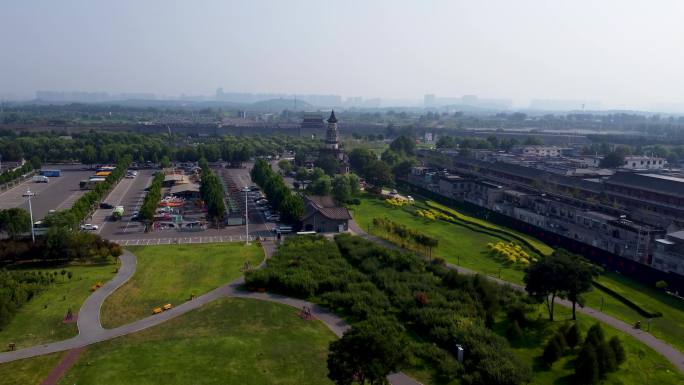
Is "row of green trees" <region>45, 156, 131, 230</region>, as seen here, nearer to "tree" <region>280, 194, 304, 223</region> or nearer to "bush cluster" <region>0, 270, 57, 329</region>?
"bush cluster" <region>0, 270, 57, 329</region>

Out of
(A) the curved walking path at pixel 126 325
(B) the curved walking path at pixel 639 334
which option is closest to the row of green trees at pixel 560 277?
(B) the curved walking path at pixel 639 334

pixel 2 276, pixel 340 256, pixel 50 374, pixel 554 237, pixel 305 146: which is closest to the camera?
pixel 50 374

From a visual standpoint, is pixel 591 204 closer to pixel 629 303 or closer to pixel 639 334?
pixel 629 303

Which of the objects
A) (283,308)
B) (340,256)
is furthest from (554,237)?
(283,308)

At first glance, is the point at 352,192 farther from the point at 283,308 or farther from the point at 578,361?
the point at 578,361

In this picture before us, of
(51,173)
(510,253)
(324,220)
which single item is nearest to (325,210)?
(324,220)

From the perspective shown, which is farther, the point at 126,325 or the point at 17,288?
the point at 17,288

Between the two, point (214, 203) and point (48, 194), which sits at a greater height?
point (214, 203)

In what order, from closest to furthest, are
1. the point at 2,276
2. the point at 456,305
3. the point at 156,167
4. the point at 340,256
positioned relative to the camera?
the point at 456,305 → the point at 2,276 → the point at 340,256 → the point at 156,167
